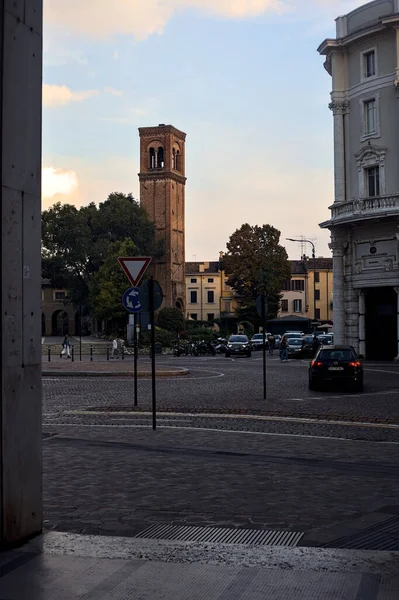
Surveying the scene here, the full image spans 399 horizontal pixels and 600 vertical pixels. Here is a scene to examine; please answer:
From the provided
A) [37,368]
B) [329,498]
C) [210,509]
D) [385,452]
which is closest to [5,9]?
[37,368]

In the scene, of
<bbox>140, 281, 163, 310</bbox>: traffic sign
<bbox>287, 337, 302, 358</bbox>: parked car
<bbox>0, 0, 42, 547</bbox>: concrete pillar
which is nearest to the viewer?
<bbox>0, 0, 42, 547</bbox>: concrete pillar

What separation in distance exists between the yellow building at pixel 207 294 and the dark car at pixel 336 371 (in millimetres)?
92735

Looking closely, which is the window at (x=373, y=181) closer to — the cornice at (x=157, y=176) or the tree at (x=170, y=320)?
the tree at (x=170, y=320)

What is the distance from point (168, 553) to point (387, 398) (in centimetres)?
1545

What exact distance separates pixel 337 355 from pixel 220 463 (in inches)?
558

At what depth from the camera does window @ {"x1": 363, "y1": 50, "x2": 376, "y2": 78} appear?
142 feet

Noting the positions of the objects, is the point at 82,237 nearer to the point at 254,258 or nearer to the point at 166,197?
the point at 254,258

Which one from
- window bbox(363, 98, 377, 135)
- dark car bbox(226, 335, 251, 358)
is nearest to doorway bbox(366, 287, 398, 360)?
window bbox(363, 98, 377, 135)

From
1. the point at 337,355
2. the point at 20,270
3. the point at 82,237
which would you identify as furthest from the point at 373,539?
the point at 82,237

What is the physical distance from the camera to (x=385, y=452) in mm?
11172

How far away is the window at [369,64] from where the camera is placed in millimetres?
43188

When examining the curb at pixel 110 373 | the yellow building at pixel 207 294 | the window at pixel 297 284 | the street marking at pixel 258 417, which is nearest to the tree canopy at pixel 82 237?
the yellow building at pixel 207 294

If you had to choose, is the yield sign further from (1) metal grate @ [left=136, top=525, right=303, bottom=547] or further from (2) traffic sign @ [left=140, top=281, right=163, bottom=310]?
(1) metal grate @ [left=136, top=525, right=303, bottom=547]

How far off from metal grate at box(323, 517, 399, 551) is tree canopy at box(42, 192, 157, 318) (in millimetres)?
82682
